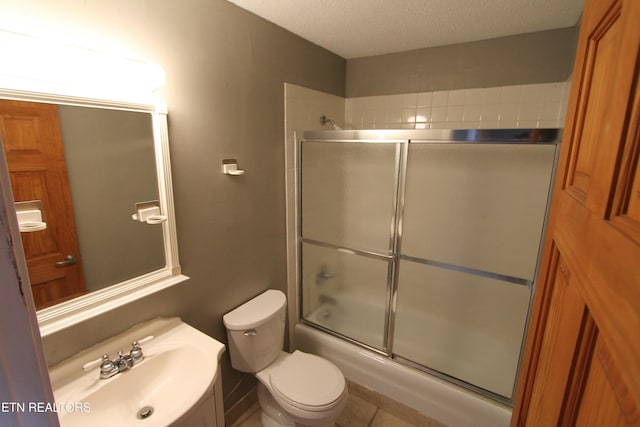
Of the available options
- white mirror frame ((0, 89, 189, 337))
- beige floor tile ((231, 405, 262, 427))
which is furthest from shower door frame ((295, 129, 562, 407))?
white mirror frame ((0, 89, 189, 337))

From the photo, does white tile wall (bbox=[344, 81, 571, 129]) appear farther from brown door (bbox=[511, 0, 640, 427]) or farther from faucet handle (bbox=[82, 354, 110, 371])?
faucet handle (bbox=[82, 354, 110, 371])

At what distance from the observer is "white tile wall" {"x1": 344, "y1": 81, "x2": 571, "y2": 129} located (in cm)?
186

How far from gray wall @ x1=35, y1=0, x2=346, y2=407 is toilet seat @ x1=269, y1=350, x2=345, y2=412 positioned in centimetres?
38

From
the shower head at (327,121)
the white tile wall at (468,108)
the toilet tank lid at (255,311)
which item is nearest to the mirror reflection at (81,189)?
the toilet tank lid at (255,311)

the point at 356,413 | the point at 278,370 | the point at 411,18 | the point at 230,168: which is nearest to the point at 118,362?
the point at 278,370

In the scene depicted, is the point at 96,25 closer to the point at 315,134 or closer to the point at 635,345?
the point at 315,134

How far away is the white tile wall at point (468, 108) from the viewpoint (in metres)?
1.86

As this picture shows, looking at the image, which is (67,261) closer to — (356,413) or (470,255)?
(356,413)

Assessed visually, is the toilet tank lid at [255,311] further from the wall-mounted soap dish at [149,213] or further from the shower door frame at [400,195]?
the wall-mounted soap dish at [149,213]

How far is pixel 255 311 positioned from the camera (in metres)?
1.74

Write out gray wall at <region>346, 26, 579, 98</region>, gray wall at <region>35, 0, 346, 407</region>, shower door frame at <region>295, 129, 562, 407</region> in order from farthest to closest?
gray wall at <region>346, 26, 579, 98</region>, shower door frame at <region>295, 129, 562, 407</region>, gray wall at <region>35, 0, 346, 407</region>

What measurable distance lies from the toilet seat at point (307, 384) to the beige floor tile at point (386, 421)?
1.70 feet

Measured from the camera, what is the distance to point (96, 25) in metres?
1.05

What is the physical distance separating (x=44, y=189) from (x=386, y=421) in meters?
2.15
